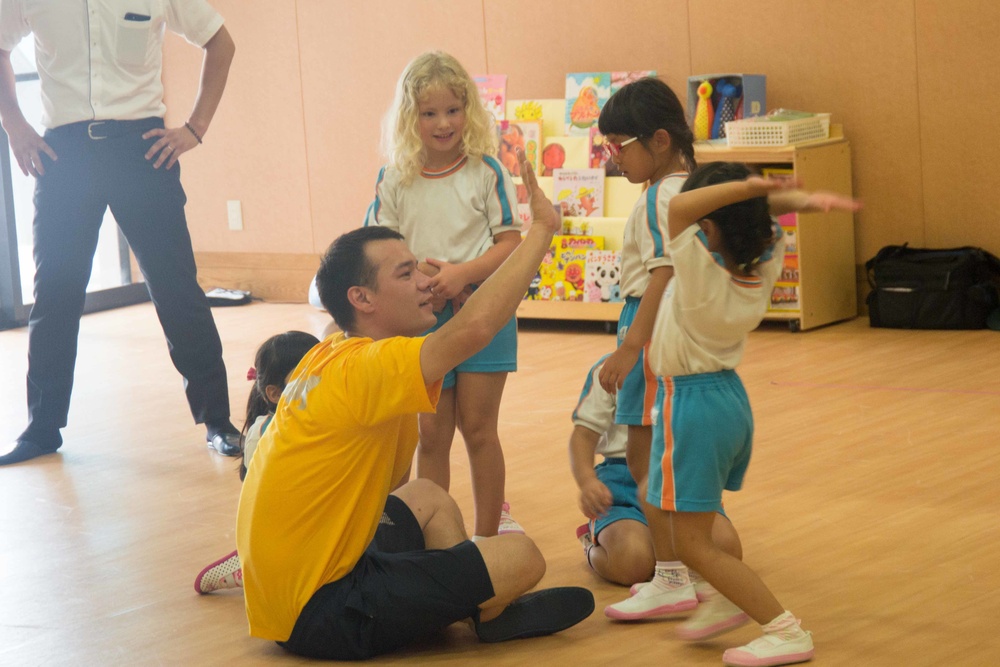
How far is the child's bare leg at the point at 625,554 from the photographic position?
261 centimetres

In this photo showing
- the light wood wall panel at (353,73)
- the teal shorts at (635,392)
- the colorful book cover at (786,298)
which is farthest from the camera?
the light wood wall panel at (353,73)

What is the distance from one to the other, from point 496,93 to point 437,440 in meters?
3.51

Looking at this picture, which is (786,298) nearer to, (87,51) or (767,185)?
(87,51)

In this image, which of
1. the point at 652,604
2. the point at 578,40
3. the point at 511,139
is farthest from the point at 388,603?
the point at 578,40

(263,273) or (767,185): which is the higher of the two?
(767,185)

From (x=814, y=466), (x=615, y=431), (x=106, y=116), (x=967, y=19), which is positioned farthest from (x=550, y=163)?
(x=615, y=431)

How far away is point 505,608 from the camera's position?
2.36 m

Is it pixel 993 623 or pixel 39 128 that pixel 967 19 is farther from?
pixel 39 128

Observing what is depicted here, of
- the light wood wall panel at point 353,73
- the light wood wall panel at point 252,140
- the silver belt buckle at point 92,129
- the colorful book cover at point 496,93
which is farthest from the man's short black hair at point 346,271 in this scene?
the light wood wall panel at point 252,140

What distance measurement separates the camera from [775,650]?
2141 mm

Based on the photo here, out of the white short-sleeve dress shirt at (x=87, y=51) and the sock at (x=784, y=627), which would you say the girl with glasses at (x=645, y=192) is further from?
the white short-sleeve dress shirt at (x=87, y=51)

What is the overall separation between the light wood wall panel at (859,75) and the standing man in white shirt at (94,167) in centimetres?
264

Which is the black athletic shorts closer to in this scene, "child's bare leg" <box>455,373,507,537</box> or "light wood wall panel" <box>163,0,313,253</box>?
"child's bare leg" <box>455,373,507,537</box>

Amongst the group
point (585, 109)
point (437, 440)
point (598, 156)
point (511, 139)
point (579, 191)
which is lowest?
point (437, 440)
